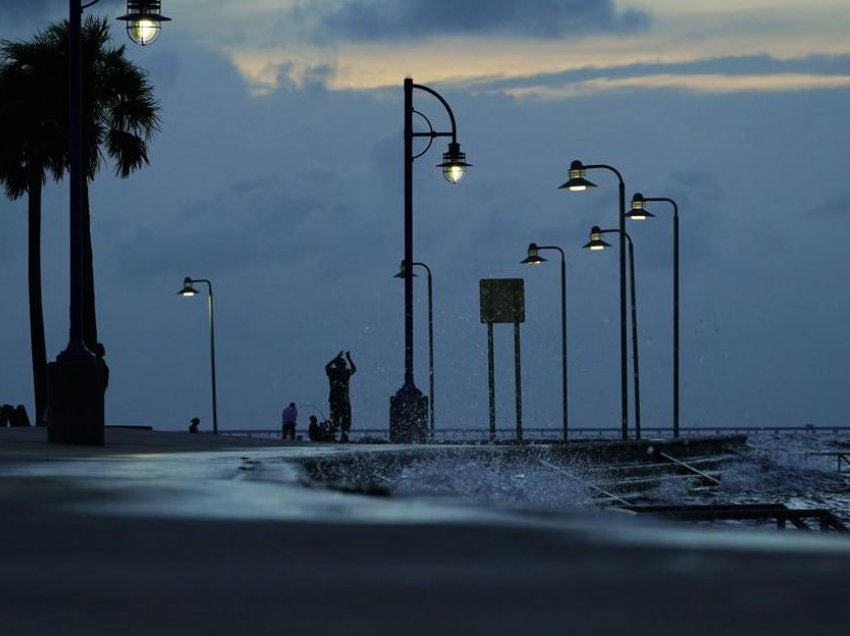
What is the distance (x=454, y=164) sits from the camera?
3688 centimetres

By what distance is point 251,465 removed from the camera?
1316cm

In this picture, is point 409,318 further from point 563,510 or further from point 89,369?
point 563,510

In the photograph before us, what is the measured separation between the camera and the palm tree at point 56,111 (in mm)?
46562

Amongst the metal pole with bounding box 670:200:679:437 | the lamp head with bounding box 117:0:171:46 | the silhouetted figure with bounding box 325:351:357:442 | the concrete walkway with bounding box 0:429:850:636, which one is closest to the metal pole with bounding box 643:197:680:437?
the metal pole with bounding box 670:200:679:437

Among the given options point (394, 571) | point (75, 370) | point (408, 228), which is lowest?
point (394, 571)

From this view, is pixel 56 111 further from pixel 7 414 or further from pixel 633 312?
pixel 633 312

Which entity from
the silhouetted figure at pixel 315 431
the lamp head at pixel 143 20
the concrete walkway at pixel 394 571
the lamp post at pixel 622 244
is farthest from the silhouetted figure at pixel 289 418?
the concrete walkway at pixel 394 571

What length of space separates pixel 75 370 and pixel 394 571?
48.8 ft

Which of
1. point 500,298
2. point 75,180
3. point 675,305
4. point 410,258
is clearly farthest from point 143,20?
point 675,305

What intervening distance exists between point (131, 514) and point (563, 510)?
1982 millimetres

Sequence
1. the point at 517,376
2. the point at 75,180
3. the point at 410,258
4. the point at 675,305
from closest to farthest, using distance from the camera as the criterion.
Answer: the point at 75,180, the point at 410,258, the point at 517,376, the point at 675,305

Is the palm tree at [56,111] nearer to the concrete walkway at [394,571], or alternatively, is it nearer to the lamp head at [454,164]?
the lamp head at [454,164]

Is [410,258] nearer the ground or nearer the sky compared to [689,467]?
nearer the sky

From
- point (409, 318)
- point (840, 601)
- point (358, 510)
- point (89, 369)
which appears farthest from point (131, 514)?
point (409, 318)
